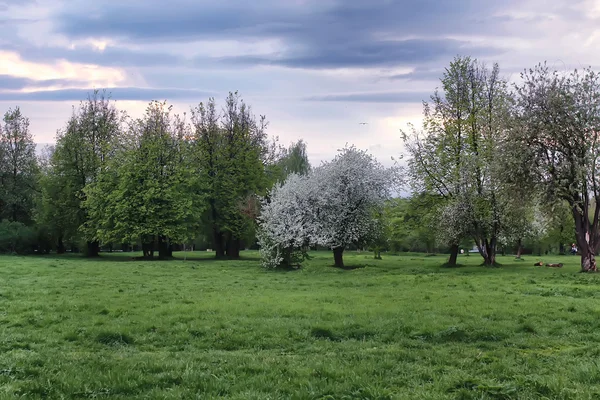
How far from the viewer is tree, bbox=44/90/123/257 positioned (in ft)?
181

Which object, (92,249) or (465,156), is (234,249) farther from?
(465,156)

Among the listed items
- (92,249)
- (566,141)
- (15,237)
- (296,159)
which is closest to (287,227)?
(566,141)

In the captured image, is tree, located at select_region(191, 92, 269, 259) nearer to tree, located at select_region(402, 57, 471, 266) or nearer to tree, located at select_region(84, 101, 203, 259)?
tree, located at select_region(84, 101, 203, 259)

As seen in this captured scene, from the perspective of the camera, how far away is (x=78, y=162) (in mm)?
57094

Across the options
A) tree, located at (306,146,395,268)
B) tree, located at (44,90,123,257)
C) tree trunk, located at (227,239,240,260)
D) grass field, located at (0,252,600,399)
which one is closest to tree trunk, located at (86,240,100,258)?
tree, located at (44,90,123,257)

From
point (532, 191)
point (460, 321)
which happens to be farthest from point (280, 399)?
point (532, 191)

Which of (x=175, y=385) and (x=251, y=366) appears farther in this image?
(x=251, y=366)

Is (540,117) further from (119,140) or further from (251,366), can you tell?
(119,140)

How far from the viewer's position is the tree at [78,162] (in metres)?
55.2

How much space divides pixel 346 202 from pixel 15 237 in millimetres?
39205

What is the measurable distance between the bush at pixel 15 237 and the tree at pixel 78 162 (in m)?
3.48

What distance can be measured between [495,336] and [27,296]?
53.0ft

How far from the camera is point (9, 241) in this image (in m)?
53.9

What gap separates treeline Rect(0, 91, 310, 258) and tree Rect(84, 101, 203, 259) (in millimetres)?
106
